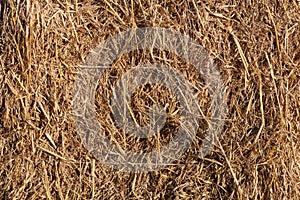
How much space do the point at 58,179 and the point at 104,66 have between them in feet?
1.25

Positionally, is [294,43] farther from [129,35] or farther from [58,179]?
[58,179]

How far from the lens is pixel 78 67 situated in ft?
5.58

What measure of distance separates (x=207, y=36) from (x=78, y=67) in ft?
1.34

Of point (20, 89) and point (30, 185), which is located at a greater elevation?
point (20, 89)

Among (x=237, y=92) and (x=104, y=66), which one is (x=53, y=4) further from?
(x=237, y=92)

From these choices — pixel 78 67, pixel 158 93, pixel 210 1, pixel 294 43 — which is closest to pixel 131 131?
pixel 158 93

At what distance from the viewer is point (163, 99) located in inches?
67.5

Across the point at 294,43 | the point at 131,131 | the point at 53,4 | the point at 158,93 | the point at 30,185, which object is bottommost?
the point at 30,185

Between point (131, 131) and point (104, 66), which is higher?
point (104, 66)

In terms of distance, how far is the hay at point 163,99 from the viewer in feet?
5.56

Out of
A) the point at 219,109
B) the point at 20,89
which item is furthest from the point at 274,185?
the point at 20,89

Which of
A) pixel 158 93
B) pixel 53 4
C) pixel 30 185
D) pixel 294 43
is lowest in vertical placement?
pixel 30 185

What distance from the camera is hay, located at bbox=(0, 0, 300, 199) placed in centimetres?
169

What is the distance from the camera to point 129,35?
169cm
